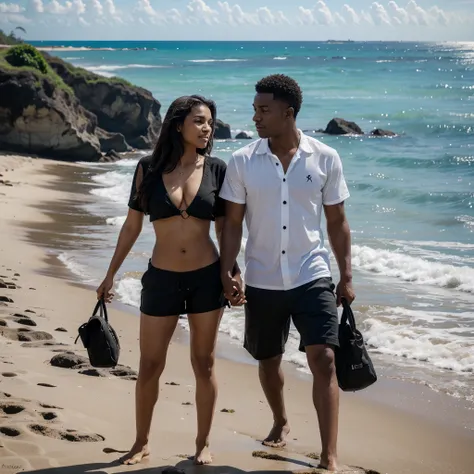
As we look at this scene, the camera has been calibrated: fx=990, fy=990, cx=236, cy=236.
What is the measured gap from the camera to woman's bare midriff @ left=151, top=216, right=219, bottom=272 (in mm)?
5156

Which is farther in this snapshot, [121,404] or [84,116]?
[84,116]

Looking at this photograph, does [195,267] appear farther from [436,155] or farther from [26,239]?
[436,155]

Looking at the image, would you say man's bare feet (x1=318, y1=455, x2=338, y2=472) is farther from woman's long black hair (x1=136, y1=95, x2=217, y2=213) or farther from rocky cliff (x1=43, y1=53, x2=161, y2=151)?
rocky cliff (x1=43, y1=53, x2=161, y2=151)

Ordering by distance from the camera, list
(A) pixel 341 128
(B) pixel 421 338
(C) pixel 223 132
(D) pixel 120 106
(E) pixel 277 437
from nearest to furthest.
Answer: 1. (E) pixel 277 437
2. (B) pixel 421 338
3. (D) pixel 120 106
4. (C) pixel 223 132
5. (A) pixel 341 128

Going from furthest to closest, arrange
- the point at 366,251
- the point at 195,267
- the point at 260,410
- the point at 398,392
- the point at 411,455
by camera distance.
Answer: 1. the point at 366,251
2. the point at 398,392
3. the point at 260,410
4. the point at 411,455
5. the point at 195,267

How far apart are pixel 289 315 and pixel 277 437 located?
85 cm

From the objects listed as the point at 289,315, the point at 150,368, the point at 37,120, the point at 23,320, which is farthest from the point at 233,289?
the point at 37,120

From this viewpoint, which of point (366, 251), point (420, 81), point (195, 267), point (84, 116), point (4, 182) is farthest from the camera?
point (420, 81)

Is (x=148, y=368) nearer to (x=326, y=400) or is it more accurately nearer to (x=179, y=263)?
(x=179, y=263)

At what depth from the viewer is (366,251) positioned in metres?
14.0

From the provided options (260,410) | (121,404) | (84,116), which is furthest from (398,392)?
(84,116)

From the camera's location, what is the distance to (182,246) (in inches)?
203

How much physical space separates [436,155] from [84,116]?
426 inches

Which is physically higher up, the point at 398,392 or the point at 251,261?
the point at 251,261
